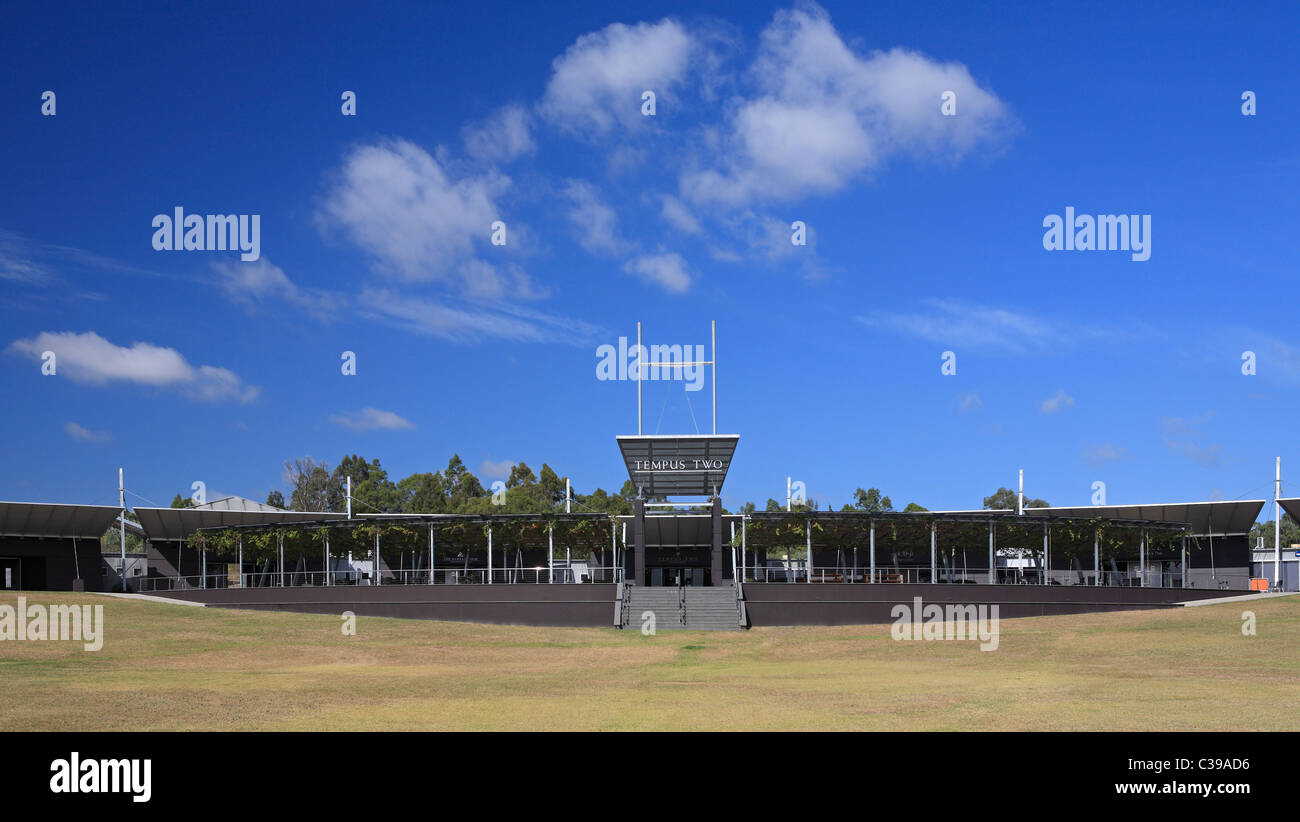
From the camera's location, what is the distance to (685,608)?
47.9 metres

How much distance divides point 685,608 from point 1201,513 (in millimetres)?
38430

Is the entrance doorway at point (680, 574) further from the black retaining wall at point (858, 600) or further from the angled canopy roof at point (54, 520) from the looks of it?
the angled canopy roof at point (54, 520)

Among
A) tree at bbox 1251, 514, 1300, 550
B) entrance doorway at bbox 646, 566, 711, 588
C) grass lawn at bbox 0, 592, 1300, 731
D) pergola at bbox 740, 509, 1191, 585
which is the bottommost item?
tree at bbox 1251, 514, 1300, 550

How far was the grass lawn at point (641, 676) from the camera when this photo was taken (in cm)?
1955

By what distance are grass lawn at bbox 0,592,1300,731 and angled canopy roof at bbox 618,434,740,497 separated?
929 centimetres

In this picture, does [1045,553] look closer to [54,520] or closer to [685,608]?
[685,608]

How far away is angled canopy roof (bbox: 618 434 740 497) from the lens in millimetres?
50812

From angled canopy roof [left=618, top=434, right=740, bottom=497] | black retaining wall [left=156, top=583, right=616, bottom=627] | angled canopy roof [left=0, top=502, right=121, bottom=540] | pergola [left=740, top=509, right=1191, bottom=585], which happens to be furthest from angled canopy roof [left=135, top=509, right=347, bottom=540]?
pergola [left=740, top=509, right=1191, bottom=585]

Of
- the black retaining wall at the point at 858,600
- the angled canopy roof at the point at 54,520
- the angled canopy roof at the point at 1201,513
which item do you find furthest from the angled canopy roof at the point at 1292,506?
the angled canopy roof at the point at 54,520

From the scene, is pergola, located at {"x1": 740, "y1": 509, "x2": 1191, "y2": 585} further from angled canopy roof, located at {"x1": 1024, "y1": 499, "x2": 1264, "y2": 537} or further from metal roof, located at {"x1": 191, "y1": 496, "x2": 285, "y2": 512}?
metal roof, located at {"x1": 191, "y1": 496, "x2": 285, "y2": 512}

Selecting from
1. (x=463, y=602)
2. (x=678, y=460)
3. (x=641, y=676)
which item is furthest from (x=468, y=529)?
(x=641, y=676)
